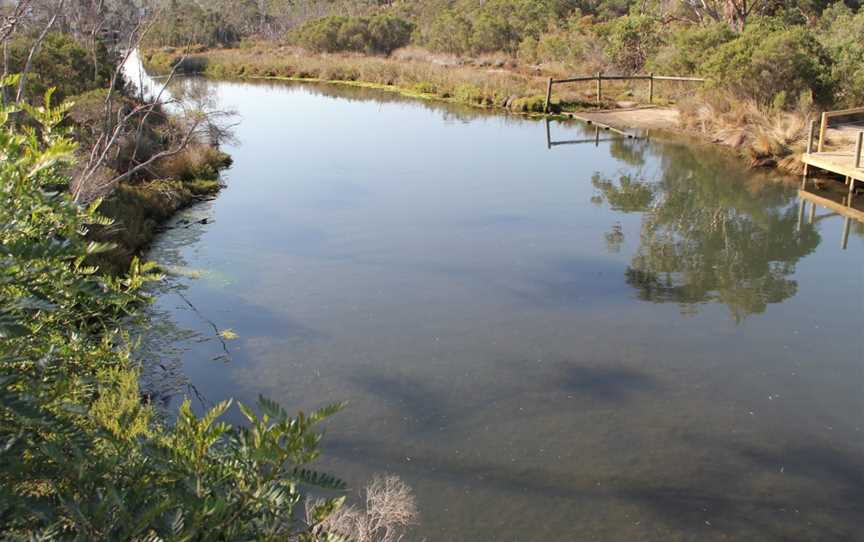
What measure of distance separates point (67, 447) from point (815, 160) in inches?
534

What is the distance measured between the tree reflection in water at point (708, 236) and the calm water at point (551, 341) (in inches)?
2.1

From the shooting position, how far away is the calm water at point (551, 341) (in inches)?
210

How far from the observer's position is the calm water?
534 cm

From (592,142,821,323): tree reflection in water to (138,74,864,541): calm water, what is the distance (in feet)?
0.17

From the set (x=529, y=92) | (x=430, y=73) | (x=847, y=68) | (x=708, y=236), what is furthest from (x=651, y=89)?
(x=708, y=236)

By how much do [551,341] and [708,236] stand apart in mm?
4752

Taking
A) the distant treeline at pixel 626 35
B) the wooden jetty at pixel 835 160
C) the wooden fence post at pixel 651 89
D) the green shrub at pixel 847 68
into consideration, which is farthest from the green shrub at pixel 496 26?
the wooden jetty at pixel 835 160

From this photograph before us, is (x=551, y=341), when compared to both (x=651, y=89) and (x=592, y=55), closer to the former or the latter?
(x=651, y=89)

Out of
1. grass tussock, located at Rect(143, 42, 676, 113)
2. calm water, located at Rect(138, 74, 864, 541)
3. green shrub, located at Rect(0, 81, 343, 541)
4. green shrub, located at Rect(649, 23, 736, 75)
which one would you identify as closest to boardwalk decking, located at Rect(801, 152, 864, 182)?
calm water, located at Rect(138, 74, 864, 541)

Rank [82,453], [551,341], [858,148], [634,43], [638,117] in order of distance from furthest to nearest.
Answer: [634,43] → [638,117] → [858,148] → [551,341] → [82,453]

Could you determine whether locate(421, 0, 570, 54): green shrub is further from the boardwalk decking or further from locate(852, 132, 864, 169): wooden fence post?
locate(852, 132, 864, 169): wooden fence post

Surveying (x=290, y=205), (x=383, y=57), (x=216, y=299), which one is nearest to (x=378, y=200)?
(x=290, y=205)

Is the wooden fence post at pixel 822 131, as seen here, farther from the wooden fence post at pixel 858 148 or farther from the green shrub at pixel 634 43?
the green shrub at pixel 634 43

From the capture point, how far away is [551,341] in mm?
7629
